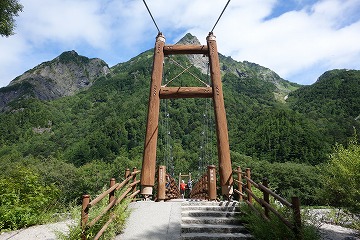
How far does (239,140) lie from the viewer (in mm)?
71812

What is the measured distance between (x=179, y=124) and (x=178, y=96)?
276 ft

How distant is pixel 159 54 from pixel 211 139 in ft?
202

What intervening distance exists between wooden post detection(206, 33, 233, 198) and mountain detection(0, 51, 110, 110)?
513 feet

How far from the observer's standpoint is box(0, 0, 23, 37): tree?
819 centimetres

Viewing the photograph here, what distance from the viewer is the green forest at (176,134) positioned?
42031mm

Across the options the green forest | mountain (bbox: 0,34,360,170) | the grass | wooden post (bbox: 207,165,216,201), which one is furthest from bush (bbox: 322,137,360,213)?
mountain (bbox: 0,34,360,170)

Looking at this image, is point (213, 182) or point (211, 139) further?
point (211, 139)

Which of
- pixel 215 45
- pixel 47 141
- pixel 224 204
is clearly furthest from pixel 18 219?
pixel 47 141

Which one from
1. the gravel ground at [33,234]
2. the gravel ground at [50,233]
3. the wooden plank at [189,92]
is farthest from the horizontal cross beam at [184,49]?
the gravel ground at [33,234]

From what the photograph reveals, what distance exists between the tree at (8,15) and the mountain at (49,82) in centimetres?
15402

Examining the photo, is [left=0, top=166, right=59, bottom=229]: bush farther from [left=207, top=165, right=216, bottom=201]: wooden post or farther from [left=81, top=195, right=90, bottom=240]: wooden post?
[left=207, top=165, right=216, bottom=201]: wooden post

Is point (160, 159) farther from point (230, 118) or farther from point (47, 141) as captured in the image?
point (47, 141)

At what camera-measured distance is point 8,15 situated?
340 inches

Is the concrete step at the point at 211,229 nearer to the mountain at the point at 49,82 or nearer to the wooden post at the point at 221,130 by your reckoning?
the wooden post at the point at 221,130
